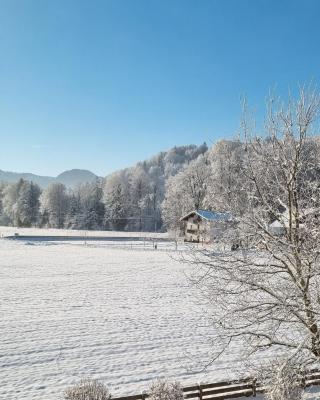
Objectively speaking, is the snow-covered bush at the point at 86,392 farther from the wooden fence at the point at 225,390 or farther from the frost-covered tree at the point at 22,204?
the frost-covered tree at the point at 22,204

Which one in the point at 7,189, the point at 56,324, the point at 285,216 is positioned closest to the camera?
the point at 285,216

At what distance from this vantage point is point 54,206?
348 feet

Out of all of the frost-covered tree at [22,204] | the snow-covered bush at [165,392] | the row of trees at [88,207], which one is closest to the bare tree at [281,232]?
the snow-covered bush at [165,392]

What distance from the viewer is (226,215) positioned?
877cm

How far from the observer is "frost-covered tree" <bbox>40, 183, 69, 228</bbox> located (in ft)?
347

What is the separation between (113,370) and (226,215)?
9065 millimetres

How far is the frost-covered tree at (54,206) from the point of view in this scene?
106 m

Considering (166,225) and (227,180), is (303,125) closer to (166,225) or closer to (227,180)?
(227,180)

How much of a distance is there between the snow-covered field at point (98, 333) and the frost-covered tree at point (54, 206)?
72201 millimetres

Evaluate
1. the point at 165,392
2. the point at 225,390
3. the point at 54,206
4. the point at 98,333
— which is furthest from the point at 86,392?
the point at 54,206

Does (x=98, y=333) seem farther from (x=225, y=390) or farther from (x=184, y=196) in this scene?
(x=184, y=196)

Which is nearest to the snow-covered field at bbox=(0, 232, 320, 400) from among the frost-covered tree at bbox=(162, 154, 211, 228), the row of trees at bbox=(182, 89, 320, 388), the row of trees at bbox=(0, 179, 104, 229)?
the row of trees at bbox=(182, 89, 320, 388)

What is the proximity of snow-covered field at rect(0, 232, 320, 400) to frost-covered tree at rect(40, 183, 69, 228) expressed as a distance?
72201 millimetres

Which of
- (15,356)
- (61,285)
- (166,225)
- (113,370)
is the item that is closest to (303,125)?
(113,370)
